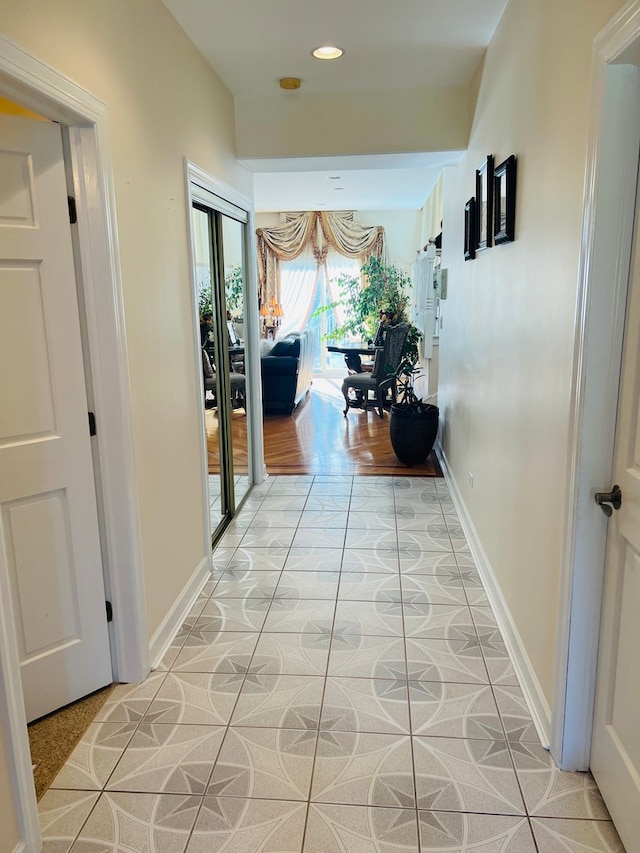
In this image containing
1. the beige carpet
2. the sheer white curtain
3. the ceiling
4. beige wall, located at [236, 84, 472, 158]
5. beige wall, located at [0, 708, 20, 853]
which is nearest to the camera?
beige wall, located at [0, 708, 20, 853]

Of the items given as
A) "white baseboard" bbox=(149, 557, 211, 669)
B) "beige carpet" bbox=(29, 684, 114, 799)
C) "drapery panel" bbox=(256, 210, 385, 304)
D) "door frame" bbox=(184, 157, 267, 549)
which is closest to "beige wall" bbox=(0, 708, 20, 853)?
"beige carpet" bbox=(29, 684, 114, 799)

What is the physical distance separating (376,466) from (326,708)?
3113 mm

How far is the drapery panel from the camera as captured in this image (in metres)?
9.74

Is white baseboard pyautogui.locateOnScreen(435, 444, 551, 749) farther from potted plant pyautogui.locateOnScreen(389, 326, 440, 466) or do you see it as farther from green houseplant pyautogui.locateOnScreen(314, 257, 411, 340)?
green houseplant pyautogui.locateOnScreen(314, 257, 411, 340)

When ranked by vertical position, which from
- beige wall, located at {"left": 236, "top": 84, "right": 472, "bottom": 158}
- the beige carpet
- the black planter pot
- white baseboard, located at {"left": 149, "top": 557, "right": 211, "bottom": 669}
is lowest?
Answer: the beige carpet

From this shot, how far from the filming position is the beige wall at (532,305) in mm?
1808

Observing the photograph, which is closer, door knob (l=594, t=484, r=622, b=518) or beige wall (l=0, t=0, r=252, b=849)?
door knob (l=594, t=484, r=622, b=518)

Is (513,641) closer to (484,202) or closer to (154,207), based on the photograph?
(484,202)

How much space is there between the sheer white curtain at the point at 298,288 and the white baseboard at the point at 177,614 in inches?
286

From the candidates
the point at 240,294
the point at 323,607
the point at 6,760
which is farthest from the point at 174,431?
the point at 240,294

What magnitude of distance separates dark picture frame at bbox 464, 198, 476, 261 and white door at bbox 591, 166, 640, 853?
6.74 feet

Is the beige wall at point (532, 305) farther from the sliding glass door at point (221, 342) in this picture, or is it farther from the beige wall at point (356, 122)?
the sliding glass door at point (221, 342)

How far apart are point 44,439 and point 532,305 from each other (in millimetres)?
A: 1775

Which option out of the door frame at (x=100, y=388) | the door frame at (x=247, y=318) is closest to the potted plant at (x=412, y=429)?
the door frame at (x=247, y=318)
